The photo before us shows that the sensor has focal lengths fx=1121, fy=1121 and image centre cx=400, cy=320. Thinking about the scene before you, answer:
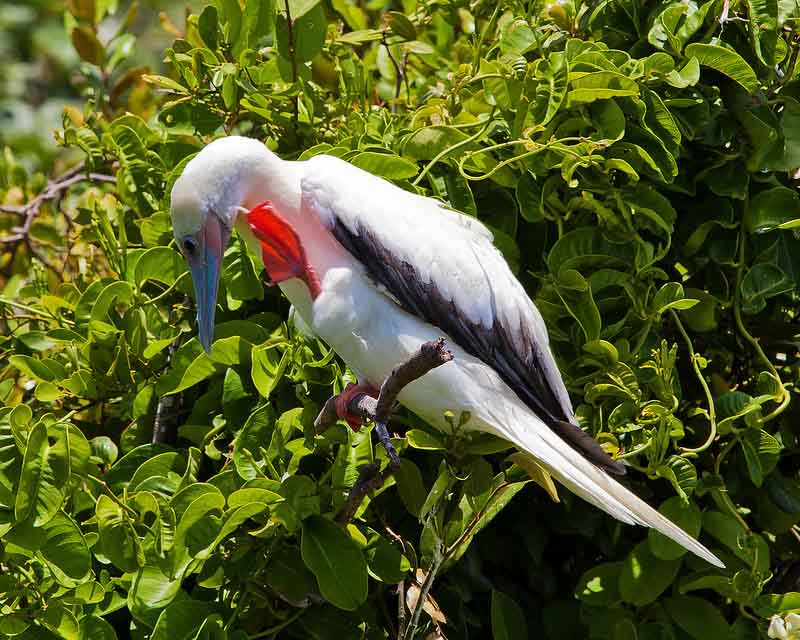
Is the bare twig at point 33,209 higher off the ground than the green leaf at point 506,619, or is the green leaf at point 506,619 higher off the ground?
the bare twig at point 33,209

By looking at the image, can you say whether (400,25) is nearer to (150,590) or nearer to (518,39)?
(518,39)

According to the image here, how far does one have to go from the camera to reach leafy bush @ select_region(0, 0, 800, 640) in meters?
1.94

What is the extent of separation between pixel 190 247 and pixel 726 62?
1.09 m

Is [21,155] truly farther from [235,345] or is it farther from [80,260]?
[235,345]

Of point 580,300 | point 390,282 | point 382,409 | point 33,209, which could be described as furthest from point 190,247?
point 33,209

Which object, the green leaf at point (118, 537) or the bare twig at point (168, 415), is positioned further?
the bare twig at point (168, 415)

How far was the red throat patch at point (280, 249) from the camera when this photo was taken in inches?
81.3

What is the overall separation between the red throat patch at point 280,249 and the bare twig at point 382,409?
0.22 meters

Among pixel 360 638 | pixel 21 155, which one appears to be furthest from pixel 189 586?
pixel 21 155

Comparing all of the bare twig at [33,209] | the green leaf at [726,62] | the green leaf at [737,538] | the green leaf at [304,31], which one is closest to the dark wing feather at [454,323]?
the green leaf at [737,538]

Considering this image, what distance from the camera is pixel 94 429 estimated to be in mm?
2402

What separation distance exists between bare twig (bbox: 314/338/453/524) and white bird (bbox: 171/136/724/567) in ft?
0.26

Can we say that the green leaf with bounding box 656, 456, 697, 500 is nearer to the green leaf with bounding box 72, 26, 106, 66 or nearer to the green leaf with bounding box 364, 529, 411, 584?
the green leaf with bounding box 364, 529, 411, 584

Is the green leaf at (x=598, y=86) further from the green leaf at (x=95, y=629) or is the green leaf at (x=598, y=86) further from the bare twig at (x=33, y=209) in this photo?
the bare twig at (x=33, y=209)
